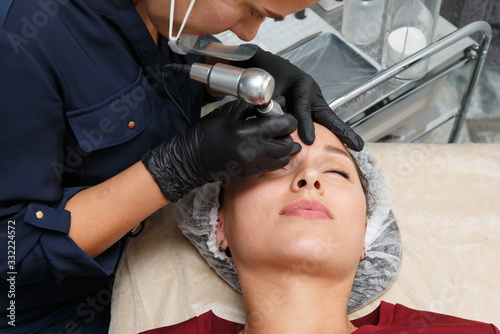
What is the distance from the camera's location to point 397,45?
6.32 feet

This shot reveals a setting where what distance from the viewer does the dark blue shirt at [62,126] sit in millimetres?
1068

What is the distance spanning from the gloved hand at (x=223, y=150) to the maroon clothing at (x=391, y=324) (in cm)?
35

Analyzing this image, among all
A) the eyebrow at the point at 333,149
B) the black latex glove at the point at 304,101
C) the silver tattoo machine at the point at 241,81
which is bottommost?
the eyebrow at the point at 333,149

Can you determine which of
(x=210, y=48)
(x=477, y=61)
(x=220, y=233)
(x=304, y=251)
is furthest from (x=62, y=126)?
(x=477, y=61)

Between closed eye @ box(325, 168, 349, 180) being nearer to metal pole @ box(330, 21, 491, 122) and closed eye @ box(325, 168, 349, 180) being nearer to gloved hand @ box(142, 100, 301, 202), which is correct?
gloved hand @ box(142, 100, 301, 202)

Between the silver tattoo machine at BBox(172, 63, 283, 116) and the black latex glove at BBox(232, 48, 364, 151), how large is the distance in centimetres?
24

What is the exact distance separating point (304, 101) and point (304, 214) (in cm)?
34

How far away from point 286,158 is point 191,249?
0.53 meters

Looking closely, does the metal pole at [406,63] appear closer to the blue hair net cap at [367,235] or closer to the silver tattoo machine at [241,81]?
the blue hair net cap at [367,235]

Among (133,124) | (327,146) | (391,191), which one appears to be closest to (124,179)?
(133,124)

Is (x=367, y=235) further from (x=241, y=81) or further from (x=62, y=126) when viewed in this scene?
(x=62, y=126)

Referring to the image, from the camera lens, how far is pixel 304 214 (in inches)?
49.0

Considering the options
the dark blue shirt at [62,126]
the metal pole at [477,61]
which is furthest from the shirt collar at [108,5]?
the metal pole at [477,61]

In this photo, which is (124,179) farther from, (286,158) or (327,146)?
(327,146)
